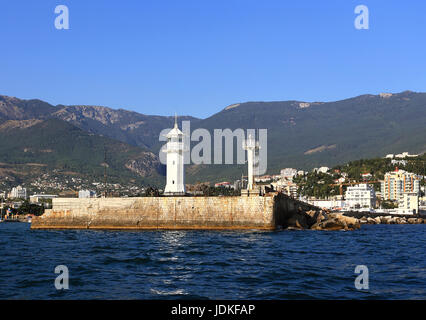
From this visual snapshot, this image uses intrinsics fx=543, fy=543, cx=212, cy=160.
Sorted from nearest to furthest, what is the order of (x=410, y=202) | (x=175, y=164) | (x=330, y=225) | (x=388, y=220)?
1. (x=330, y=225)
2. (x=175, y=164)
3. (x=388, y=220)
4. (x=410, y=202)

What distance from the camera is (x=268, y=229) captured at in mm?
53094

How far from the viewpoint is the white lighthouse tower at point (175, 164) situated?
248 feet

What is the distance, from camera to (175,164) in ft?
250

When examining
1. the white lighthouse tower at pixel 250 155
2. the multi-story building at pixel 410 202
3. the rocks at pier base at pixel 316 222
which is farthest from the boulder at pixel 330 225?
the multi-story building at pixel 410 202

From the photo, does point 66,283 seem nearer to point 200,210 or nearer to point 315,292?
point 315,292

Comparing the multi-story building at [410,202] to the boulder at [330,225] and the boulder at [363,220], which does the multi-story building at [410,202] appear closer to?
the boulder at [363,220]

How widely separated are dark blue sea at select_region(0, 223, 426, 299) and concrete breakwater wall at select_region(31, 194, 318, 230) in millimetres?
15104

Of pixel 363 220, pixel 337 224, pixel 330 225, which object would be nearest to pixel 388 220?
pixel 363 220

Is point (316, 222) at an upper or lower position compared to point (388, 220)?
upper

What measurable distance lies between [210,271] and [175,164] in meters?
52.5

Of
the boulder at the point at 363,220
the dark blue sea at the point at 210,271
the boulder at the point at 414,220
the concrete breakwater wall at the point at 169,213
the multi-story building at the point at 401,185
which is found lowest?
the boulder at the point at 414,220

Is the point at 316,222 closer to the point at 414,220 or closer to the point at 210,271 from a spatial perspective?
the point at 210,271

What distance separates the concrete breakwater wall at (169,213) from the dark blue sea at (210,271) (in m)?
15.1
